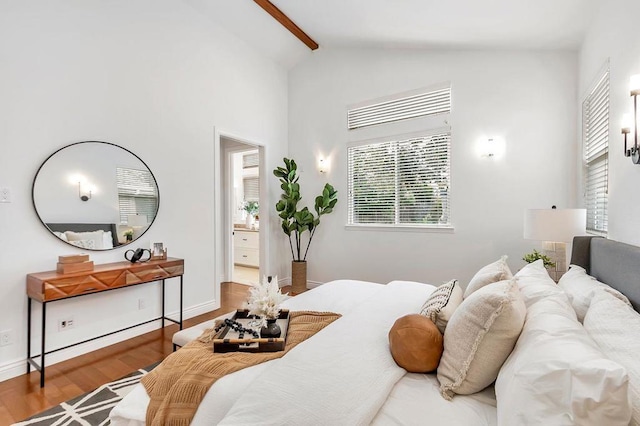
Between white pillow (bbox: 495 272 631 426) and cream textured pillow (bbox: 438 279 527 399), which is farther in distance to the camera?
cream textured pillow (bbox: 438 279 527 399)

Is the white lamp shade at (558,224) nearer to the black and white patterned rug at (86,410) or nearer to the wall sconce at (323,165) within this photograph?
the wall sconce at (323,165)

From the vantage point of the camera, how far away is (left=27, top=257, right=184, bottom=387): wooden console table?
2242mm

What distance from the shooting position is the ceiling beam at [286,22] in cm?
366

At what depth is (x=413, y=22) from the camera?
3.36m

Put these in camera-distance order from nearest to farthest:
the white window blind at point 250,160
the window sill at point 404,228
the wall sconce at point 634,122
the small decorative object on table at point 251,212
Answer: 1. the wall sconce at point 634,122
2. the window sill at point 404,228
3. the small decorative object on table at point 251,212
4. the white window blind at point 250,160

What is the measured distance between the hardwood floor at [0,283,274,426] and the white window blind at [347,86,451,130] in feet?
11.6

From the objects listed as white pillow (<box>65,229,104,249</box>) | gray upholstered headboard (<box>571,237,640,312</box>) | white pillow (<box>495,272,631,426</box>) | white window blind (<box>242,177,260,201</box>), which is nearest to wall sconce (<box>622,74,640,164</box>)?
gray upholstered headboard (<box>571,237,640,312</box>)

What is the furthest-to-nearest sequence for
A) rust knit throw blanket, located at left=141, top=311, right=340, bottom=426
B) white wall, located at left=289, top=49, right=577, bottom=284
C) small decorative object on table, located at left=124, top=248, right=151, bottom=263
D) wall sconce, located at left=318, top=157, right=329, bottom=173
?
wall sconce, located at left=318, top=157, right=329, bottom=173
white wall, located at left=289, top=49, right=577, bottom=284
small decorative object on table, located at left=124, top=248, right=151, bottom=263
rust knit throw blanket, located at left=141, top=311, right=340, bottom=426

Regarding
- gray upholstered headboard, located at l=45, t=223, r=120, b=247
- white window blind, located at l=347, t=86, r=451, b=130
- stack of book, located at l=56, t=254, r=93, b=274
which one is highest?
white window blind, located at l=347, t=86, r=451, b=130

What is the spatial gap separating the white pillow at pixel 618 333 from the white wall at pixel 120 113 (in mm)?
3400

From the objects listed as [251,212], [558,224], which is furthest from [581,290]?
[251,212]

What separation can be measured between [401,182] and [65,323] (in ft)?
12.5

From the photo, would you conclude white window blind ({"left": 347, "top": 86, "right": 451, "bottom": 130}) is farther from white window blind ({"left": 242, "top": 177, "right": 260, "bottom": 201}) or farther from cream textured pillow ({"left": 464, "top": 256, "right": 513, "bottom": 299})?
white window blind ({"left": 242, "top": 177, "right": 260, "bottom": 201})

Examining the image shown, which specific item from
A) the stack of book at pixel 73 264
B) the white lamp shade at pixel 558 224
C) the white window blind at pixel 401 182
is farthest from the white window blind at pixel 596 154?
the stack of book at pixel 73 264
